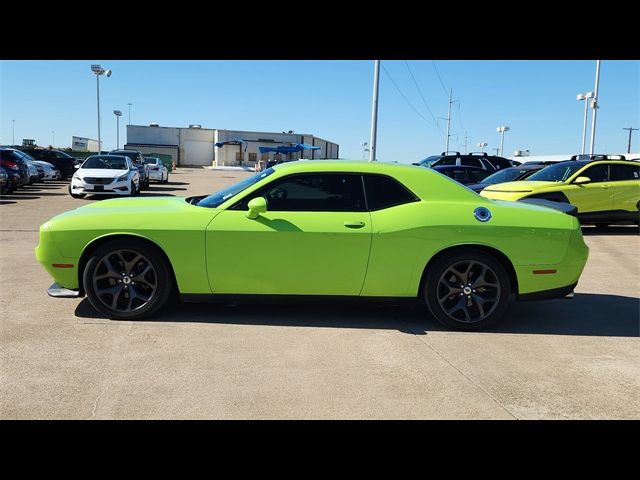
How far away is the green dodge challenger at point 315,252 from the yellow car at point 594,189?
6985 mm

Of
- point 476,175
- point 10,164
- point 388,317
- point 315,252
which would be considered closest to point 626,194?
point 476,175

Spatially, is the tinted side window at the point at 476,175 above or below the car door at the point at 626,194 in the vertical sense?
above

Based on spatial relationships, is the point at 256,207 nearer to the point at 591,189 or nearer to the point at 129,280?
the point at 129,280

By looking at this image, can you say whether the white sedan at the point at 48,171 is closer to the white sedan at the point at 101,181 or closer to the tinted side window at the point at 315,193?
the white sedan at the point at 101,181

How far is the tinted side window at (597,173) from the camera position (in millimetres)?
12281

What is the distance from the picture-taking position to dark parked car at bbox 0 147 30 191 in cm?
1800

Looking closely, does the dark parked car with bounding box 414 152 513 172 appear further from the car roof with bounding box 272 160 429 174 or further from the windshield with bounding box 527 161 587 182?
the car roof with bounding box 272 160 429 174

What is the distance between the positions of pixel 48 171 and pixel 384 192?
25.3 metres

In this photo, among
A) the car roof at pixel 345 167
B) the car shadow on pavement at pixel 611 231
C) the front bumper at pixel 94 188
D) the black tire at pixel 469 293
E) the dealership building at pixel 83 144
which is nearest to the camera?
the black tire at pixel 469 293

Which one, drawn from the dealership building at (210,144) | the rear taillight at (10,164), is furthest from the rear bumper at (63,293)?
the dealership building at (210,144)

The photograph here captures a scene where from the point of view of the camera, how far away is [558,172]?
1276cm
